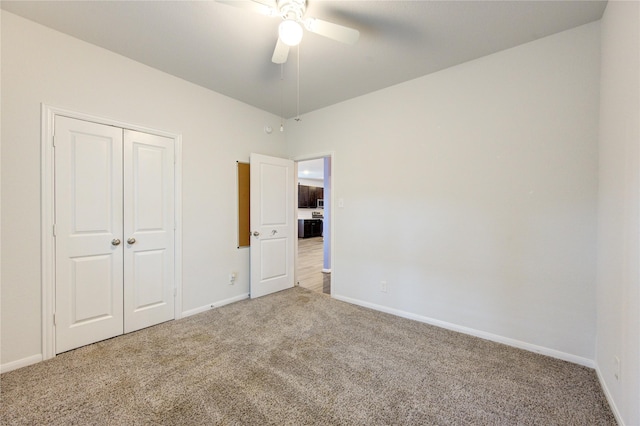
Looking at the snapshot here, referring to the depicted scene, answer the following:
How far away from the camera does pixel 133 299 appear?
2539 mm

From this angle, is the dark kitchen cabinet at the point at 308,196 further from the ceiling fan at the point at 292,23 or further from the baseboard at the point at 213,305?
the ceiling fan at the point at 292,23

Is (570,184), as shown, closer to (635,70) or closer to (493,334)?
(635,70)

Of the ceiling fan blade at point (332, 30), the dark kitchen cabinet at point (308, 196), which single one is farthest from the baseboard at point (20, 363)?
the dark kitchen cabinet at point (308, 196)

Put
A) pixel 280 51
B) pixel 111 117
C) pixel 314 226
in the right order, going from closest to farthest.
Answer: pixel 280 51 < pixel 111 117 < pixel 314 226

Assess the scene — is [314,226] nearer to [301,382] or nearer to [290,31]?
[301,382]

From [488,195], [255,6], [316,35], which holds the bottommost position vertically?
[488,195]

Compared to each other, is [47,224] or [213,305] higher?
[47,224]

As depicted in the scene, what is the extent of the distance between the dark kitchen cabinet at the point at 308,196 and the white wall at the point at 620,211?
8.71m

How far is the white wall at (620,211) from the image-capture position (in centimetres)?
132

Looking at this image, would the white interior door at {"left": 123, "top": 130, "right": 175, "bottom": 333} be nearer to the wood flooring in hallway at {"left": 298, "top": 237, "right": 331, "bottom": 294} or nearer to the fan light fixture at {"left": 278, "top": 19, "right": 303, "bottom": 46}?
the fan light fixture at {"left": 278, "top": 19, "right": 303, "bottom": 46}

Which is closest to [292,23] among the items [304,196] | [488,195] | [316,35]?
[316,35]

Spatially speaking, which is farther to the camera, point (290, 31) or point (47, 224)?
point (47, 224)

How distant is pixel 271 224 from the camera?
12.1ft

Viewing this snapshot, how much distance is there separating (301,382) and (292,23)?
2.40 m
